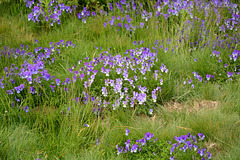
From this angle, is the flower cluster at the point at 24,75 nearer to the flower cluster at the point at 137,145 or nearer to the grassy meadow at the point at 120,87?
the grassy meadow at the point at 120,87

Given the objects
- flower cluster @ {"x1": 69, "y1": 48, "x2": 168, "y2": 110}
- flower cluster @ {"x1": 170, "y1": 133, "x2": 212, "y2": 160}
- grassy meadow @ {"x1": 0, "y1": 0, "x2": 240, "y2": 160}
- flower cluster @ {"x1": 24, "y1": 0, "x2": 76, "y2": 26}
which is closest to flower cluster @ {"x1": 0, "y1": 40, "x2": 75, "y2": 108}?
grassy meadow @ {"x1": 0, "y1": 0, "x2": 240, "y2": 160}

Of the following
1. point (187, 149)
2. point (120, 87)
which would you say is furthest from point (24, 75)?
point (187, 149)

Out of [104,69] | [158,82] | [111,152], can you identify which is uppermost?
[104,69]

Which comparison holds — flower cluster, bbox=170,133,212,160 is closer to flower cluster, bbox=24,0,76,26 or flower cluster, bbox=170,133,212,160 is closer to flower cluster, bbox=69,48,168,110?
flower cluster, bbox=69,48,168,110

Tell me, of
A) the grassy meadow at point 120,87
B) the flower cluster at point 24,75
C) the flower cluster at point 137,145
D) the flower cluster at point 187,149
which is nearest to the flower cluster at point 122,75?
the grassy meadow at point 120,87

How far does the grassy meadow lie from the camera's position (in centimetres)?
272

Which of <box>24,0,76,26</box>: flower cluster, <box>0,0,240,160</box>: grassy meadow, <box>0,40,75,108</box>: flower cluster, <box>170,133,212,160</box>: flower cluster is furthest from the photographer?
<box>24,0,76,26</box>: flower cluster

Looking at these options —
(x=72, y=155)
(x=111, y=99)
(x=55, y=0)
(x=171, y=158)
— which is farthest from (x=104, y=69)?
(x=55, y=0)

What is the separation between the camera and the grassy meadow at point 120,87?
8.91 ft

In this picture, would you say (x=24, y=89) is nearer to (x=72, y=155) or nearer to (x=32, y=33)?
(x=72, y=155)

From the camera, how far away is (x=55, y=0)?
5863 mm

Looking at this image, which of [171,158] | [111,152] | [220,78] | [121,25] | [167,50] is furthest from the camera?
[121,25]

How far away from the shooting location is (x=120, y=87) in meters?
3.34

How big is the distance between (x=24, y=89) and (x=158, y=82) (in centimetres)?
176
